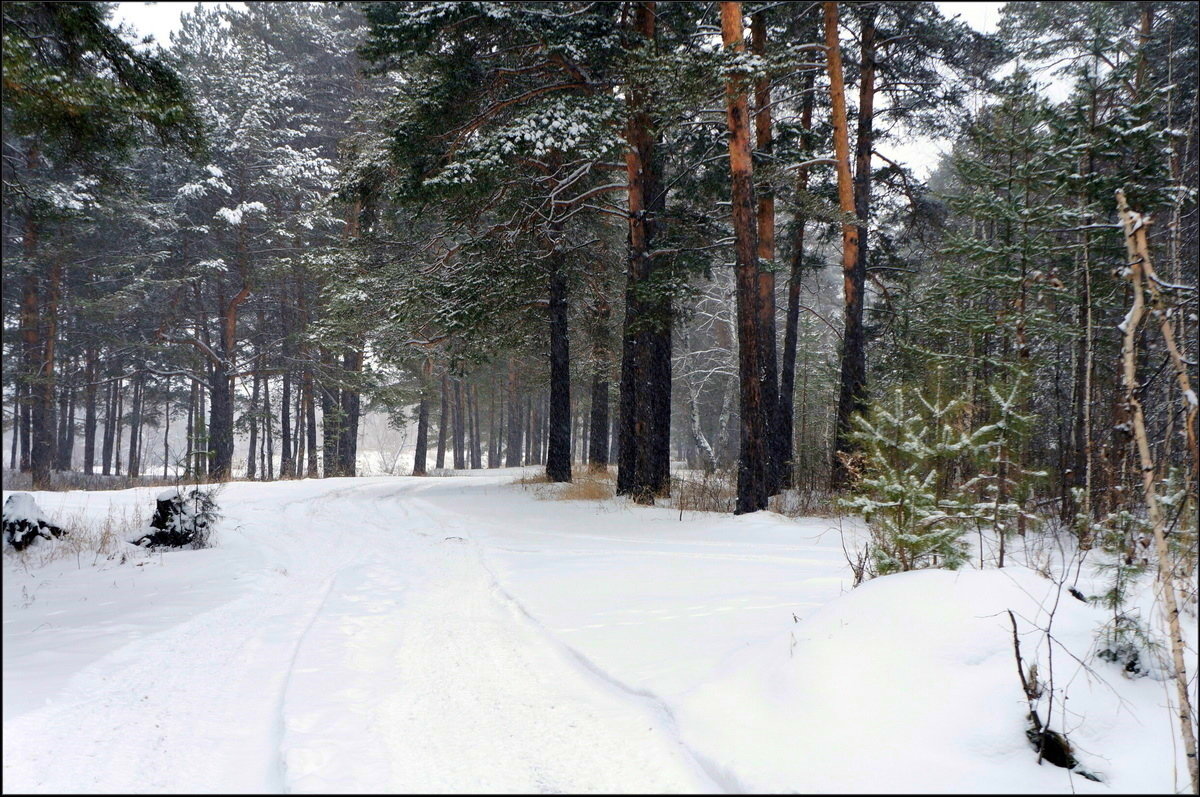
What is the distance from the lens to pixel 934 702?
Result: 7.94 feet

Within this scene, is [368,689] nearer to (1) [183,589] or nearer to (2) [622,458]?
(1) [183,589]

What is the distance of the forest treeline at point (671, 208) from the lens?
648 cm

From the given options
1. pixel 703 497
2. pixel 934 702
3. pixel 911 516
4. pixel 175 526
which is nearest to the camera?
pixel 934 702

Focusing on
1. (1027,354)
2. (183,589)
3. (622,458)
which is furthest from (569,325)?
(183,589)

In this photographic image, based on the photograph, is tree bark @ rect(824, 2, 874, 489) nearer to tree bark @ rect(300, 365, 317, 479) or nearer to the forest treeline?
the forest treeline

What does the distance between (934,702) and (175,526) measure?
8060 millimetres

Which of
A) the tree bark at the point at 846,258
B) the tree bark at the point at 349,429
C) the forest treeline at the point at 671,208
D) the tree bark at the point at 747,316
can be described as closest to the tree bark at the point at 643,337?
the forest treeline at the point at 671,208

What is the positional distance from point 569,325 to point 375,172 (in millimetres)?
6713

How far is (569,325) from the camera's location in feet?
59.4

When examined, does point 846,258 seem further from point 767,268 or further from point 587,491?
point 587,491

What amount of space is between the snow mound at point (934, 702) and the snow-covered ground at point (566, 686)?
0.03 feet

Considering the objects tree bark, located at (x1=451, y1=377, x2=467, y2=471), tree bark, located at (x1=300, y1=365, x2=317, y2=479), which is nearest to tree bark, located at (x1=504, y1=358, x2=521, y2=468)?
tree bark, located at (x1=451, y1=377, x2=467, y2=471)

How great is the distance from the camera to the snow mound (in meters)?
2.05

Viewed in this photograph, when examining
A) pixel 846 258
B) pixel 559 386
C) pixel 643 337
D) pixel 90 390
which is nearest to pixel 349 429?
pixel 90 390
